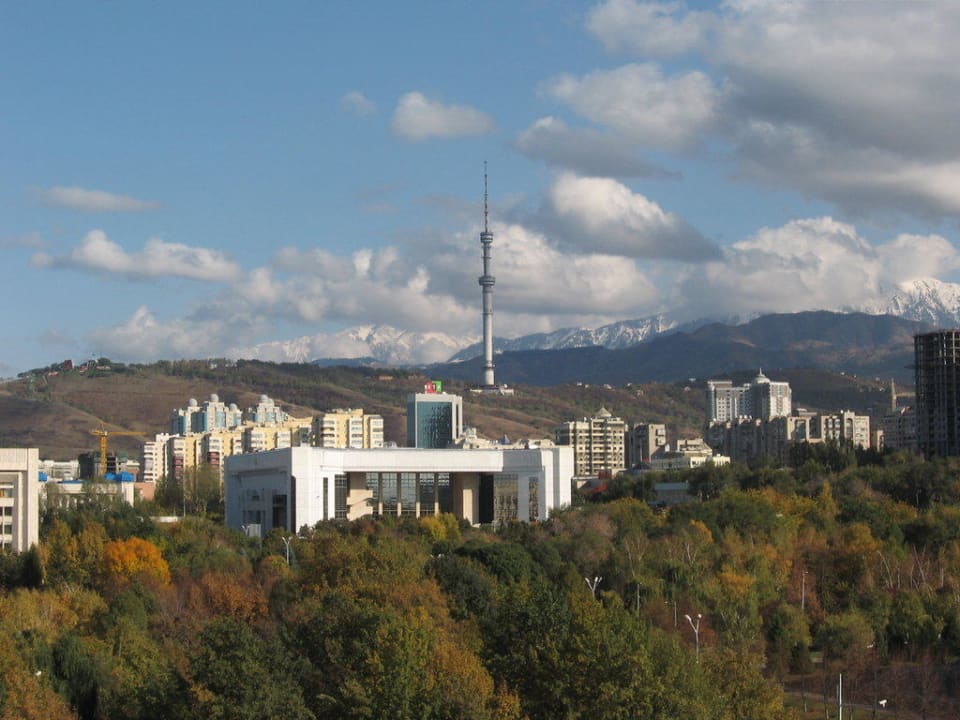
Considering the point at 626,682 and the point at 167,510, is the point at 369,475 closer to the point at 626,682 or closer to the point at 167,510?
the point at 167,510

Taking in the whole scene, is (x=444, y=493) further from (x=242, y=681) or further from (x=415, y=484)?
(x=242, y=681)

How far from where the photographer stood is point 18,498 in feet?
228

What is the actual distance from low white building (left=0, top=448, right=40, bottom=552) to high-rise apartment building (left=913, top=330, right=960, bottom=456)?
6308 centimetres

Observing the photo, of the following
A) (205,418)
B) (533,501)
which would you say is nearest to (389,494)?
(533,501)

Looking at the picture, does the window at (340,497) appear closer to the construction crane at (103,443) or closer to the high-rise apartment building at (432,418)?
the construction crane at (103,443)

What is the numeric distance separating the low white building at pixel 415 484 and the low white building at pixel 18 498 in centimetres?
1394

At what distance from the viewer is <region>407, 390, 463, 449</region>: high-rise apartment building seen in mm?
151375

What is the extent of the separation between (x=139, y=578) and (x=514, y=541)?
1661 centimetres

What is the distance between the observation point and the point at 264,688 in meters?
31.7

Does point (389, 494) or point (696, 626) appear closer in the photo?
point (696, 626)

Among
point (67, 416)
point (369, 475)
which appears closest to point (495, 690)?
point (369, 475)

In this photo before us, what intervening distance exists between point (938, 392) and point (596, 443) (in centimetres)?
4617

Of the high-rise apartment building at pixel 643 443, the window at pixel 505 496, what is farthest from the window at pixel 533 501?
the high-rise apartment building at pixel 643 443

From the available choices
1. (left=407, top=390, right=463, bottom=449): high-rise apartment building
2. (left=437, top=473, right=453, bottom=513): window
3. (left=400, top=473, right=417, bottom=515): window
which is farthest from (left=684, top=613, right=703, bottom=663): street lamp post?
(left=407, top=390, right=463, bottom=449): high-rise apartment building
